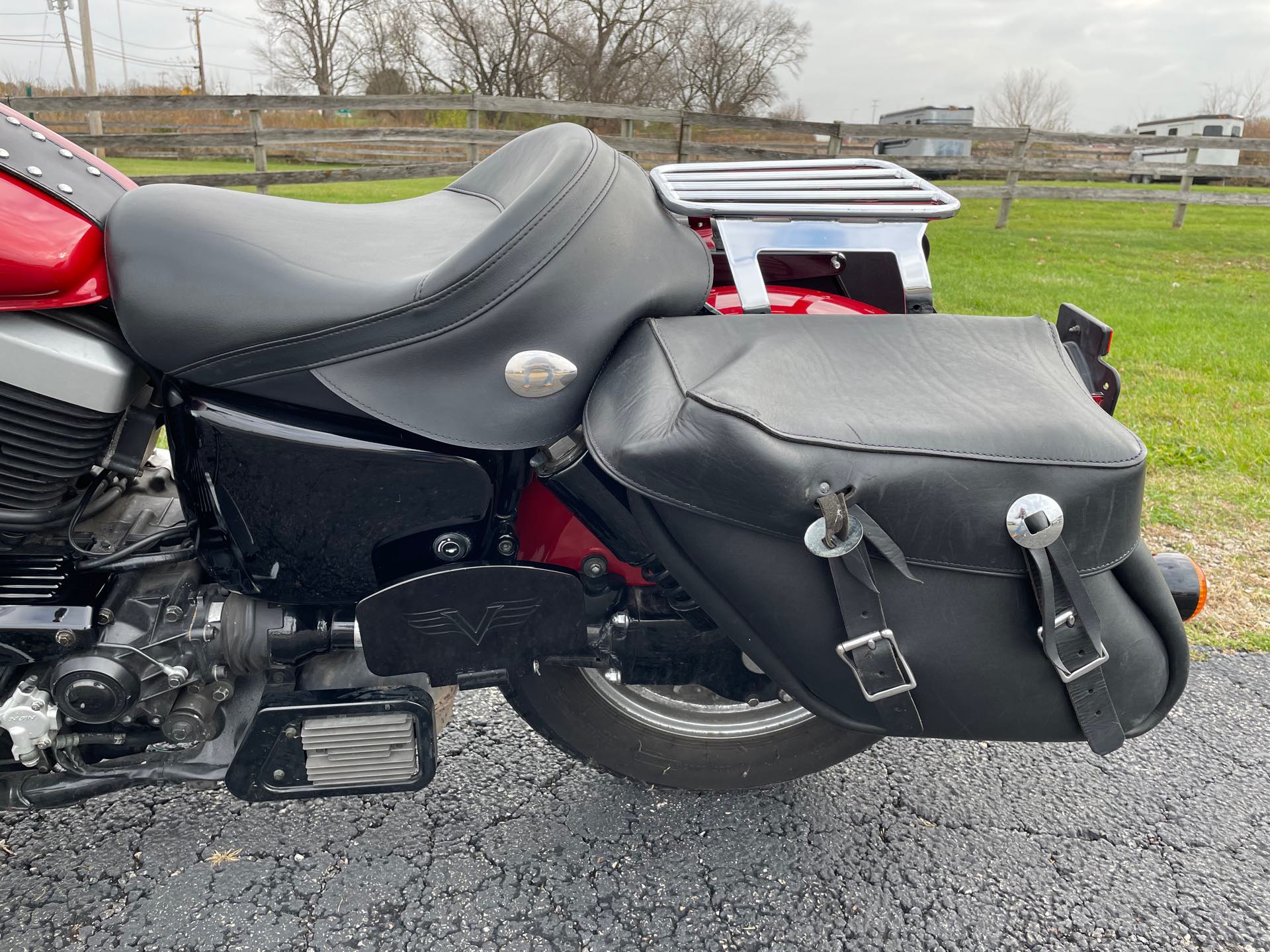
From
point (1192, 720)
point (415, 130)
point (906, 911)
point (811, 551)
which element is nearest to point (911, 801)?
point (906, 911)

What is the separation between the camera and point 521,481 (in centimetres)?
138

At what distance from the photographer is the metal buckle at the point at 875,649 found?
1134mm

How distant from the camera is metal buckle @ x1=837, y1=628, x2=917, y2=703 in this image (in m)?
1.13

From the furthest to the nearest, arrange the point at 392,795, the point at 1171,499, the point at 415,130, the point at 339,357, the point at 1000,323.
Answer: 1. the point at 415,130
2. the point at 1171,499
3. the point at 392,795
4. the point at 1000,323
5. the point at 339,357

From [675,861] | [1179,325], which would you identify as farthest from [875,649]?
[1179,325]

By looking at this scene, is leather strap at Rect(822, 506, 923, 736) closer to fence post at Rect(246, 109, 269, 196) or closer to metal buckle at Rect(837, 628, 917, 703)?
metal buckle at Rect(837, 628, 917, 703)

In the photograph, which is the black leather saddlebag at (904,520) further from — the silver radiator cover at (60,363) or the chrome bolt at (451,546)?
the silver radiator cover at (60,363)

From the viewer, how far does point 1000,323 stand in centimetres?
136

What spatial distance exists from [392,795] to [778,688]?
0.86 meters

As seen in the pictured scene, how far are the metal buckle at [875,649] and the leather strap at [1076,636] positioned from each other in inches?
7.2

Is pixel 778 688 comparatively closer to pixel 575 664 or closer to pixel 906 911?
pixel 575 664

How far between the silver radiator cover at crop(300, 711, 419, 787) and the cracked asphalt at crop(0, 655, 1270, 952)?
276mm

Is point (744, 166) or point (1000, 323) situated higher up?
point (744, 166)

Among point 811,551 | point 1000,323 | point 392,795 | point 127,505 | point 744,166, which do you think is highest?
point 744,166
